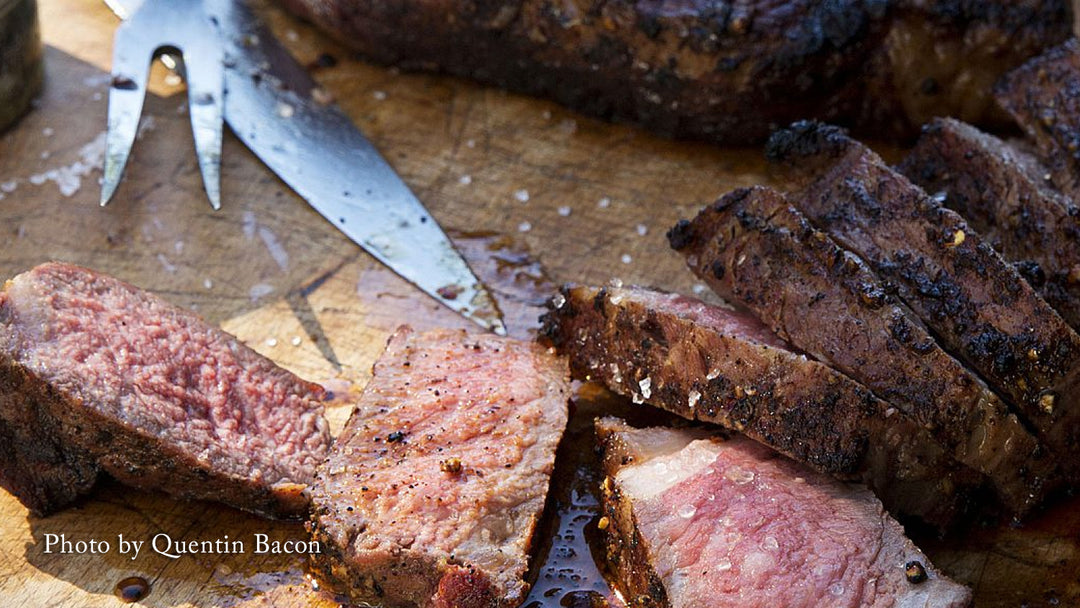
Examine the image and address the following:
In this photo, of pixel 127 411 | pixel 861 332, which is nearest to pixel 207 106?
pixel 127 411

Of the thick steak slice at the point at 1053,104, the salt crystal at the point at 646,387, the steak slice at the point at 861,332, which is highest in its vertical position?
the thick steak slice at the point at 1053,104

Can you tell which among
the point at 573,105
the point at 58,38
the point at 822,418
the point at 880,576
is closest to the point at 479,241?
the point at 573,105

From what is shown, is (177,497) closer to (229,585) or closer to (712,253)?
(229,585)

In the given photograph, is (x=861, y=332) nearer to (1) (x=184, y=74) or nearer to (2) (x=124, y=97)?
(2) (x=124, y=97)

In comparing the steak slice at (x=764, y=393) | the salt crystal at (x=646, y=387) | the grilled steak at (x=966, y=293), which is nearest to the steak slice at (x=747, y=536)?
the steak slice at (x=764, y=393)

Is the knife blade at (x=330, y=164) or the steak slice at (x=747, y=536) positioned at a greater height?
the knife blade at (x=330, y=164)

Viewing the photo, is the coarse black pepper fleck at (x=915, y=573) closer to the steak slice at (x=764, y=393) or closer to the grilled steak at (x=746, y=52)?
the steak slice at (x=764, y=393)

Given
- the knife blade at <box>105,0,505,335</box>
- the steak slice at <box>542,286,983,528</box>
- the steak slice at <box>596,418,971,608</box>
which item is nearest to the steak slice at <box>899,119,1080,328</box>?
the steak slice at <box>542,286,983,528</box>
